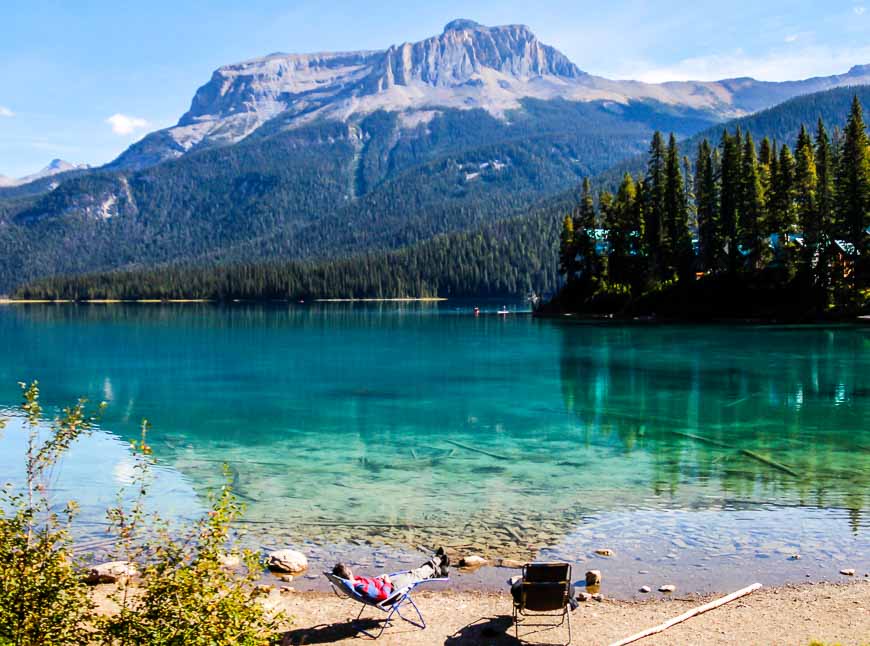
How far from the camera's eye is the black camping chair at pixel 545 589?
13.1m

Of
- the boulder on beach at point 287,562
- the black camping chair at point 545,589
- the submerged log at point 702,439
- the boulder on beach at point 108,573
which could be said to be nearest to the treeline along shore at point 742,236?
the submerged log at point 702,439

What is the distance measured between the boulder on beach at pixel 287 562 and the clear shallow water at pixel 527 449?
95cm

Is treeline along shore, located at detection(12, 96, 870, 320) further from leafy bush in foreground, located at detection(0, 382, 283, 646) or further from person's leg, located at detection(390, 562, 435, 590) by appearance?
leafy bush in foreground, located at detection(0, 382, 283, 646)

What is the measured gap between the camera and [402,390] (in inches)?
1924

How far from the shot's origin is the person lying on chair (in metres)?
13.6

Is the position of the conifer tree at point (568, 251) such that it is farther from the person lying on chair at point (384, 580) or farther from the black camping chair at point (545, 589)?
the black camping chair at point (545, 589)

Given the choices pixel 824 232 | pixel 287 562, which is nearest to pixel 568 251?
pixel 824 232

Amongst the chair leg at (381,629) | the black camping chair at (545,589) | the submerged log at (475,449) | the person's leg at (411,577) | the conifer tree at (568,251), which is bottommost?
the submerged log at (475,449)

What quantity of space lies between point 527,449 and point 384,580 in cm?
1691

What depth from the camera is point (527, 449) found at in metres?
30.4

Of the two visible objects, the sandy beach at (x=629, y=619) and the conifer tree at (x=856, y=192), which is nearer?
the sandy beach at (x=629, y=619)

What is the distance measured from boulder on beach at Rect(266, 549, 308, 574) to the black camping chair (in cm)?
547

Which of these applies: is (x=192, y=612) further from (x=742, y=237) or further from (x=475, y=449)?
(x=742, y=237)

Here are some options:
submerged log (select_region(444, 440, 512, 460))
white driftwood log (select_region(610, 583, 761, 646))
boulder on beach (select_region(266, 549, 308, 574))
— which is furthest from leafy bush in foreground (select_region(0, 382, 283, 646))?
submerged log (select_region(444, 440, 512, 460))
